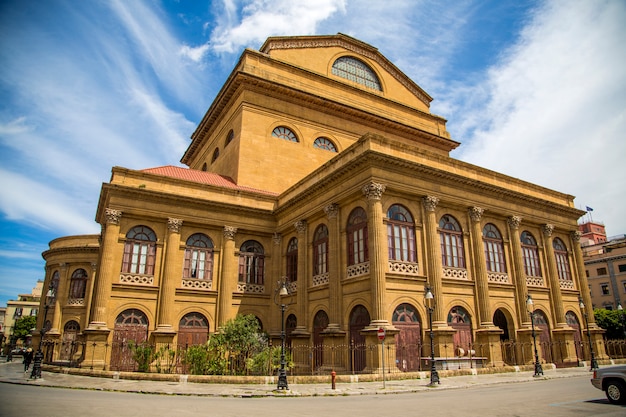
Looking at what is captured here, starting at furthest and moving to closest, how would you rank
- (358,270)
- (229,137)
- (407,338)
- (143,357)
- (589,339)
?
(229,137)
(589,339)
(358,270)
(143,357)
(407,338)

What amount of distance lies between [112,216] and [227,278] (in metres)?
7.55

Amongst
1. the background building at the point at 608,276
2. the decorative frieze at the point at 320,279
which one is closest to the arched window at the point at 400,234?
the decorative frieze at the point at 320,279

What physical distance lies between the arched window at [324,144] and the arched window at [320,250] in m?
10.4

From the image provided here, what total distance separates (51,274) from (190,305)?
22854mm

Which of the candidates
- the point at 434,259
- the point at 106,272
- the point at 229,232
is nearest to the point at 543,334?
the point at 434,259

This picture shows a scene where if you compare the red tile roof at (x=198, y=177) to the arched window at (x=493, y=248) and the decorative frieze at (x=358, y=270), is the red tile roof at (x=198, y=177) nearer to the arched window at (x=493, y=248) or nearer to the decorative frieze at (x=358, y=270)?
the decorative frieze at (x=358, y=270)

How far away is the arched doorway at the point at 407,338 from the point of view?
20500 mm

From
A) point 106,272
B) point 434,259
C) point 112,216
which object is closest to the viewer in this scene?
point 434,259

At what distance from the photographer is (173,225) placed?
26812 mm

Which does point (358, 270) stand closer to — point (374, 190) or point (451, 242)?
point (374, 190)

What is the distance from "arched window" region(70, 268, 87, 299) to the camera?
39.7 m

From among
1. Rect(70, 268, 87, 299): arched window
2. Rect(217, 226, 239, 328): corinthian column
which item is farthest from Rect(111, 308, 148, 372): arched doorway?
Rect(70, 268, 87, 299): arched window

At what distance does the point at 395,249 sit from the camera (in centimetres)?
2227

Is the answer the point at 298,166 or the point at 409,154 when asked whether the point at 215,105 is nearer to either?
the point at 298,166
